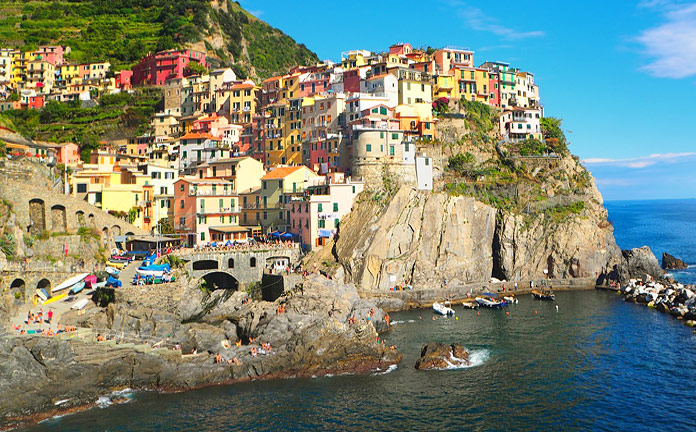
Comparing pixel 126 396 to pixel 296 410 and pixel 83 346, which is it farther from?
pixel 296 410

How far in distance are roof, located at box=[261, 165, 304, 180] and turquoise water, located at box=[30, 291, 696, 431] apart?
2718 centimetres

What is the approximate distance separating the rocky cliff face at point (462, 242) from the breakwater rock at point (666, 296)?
6436 millimetres

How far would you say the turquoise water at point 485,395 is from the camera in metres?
37.2

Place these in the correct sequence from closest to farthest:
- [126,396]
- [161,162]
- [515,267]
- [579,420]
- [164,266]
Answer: [579,420]
[126,396]
[164,266]
[515,267]
[161,162]

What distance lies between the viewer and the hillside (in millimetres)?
129000

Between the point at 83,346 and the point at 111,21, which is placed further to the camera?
the point at 111,21

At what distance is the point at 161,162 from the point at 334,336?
47735mm

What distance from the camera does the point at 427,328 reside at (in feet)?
188

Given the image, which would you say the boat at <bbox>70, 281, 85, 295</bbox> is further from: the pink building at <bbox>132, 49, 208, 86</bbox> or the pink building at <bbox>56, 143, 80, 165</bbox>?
Answer: the pink building at <bbox>132, 49, 208, 86</bbox>

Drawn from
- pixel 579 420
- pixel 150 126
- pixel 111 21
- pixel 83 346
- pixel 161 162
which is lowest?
pixel 579 420

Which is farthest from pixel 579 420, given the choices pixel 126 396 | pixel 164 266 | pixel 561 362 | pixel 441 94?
pixel 441 94

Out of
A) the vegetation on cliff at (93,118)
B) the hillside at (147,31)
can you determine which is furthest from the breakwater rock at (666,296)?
the hillside at (147,31)

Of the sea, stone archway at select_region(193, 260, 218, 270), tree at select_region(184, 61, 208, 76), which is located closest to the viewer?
the sea

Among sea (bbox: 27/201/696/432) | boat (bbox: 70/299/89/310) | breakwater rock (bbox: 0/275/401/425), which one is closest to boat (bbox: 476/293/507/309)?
sea (bbox: 27/201/696/432)
